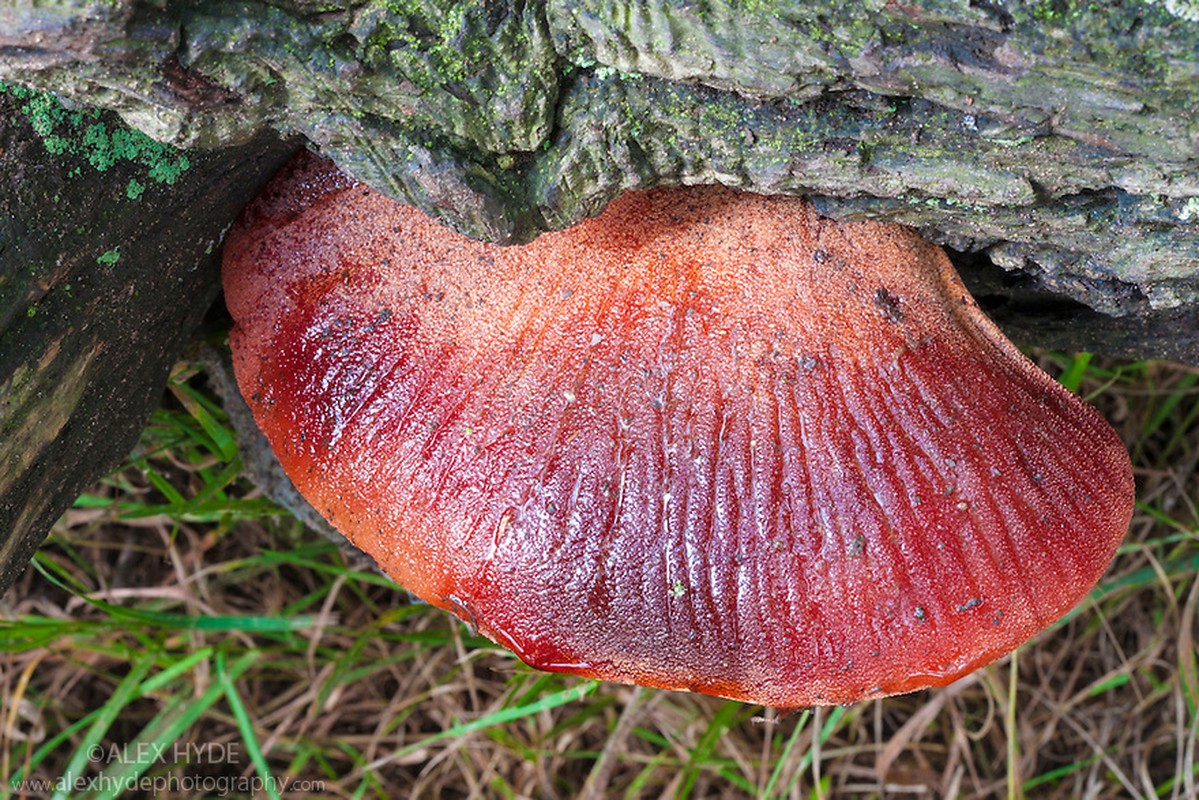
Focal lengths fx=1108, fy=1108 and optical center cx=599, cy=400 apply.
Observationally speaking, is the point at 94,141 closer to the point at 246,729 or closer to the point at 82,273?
the point at 82,273

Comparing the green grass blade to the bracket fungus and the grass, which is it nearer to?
the grass

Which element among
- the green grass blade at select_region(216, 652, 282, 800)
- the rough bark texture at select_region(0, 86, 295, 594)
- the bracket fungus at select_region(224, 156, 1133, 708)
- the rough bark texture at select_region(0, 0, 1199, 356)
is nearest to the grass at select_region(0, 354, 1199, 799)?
the green grass blade at select_region(216, 652, 282, 800)

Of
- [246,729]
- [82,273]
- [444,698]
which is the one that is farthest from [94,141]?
[444,698]

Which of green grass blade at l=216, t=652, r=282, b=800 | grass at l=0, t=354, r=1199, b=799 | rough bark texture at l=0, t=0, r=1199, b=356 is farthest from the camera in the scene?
grass at l=0, t=354, r=1199, b=799

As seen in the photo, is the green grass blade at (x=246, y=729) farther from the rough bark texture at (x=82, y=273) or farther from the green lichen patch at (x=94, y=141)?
the green lichen patch at (x=94, y=141)

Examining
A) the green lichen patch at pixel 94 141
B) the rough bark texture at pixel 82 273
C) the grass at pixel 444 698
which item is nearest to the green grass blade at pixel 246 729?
the grass at pixel 444 698

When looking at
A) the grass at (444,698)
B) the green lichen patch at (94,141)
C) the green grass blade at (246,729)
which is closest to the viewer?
the green lichen patch at (94,141)
